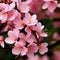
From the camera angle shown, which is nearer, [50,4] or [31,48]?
[31,48]

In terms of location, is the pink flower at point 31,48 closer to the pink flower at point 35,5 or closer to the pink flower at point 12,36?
the pink flower at point 12,36

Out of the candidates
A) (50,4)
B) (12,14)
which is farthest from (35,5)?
(12,14)

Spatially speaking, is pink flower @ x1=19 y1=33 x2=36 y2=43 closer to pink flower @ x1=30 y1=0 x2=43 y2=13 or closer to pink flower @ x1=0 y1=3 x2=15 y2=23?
pink flower @ x1=0 y1=3 x2=15 y2=23

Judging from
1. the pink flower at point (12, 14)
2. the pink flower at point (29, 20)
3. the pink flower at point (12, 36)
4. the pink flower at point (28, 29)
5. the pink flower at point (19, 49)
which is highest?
the pink flower at point (12, 14)

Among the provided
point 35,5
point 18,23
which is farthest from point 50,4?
point 18,23

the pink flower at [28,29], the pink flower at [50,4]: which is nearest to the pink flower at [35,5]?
the pink flower at [50,4]

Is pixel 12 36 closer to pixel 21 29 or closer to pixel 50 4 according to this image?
pixel 21 29

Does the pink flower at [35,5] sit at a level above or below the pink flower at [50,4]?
below
